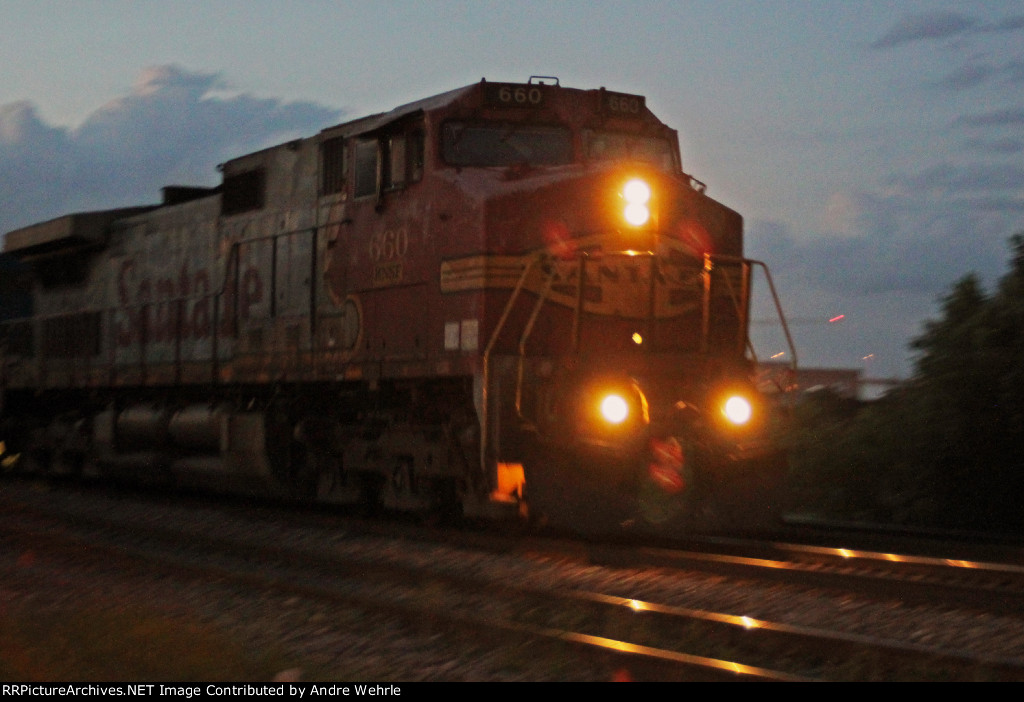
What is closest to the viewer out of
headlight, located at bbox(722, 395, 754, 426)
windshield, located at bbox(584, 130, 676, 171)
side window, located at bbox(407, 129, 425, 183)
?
headlight, located at bbox(722, 395, 754, 426)

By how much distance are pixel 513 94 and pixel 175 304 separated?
18.2 ft

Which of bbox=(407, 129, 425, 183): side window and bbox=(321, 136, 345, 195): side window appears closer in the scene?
bbox=(407, 129, 425, 183): side window

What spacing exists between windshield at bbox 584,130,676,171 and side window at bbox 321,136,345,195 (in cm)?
222

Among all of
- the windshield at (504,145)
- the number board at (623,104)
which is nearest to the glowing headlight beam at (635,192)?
the windshield at (504,145)

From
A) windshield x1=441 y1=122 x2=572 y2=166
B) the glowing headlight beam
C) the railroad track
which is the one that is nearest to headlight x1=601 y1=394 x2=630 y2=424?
the railroad track

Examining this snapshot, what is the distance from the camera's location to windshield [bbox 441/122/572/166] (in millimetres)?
9219

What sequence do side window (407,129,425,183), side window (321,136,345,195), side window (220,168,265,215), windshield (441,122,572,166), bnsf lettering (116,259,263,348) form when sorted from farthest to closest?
1. bnsf lettering (116,259,263,348)
2. side window (220,168,265,215)
3. side window (321,136,345,195)
4. side window (407,129,425,183)
5. windshield (441,122,572,166)

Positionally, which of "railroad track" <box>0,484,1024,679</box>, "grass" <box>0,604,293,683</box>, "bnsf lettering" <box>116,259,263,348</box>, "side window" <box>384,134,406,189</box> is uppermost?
"side window" <box>384,134,406,189</box>

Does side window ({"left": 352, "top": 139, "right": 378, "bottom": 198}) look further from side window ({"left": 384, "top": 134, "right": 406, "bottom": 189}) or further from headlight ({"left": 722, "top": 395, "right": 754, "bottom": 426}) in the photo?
headlight ({"left": 722, "top": 395, "right": 754, "bottom": 426})

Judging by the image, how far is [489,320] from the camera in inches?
343

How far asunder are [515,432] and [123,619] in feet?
10.2

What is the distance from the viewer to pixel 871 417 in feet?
40.1

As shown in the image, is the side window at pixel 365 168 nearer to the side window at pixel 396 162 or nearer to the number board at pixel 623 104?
the side window at pixel 396 162

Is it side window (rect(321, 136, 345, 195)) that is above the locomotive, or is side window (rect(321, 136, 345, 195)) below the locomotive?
above
